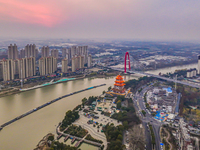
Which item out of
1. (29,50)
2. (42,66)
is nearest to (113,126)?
(42,66)

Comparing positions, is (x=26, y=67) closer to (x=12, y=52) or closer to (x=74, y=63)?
(x=74, y=63)

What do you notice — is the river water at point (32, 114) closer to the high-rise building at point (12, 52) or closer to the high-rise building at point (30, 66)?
the high-rise building at point (30, 66)

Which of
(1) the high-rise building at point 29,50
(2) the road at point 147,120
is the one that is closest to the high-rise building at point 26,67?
(1) the high-rise building at point 29,50

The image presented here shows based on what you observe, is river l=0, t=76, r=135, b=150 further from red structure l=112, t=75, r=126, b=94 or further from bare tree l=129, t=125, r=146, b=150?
bare tree l=129, t=125, r=146, b=150

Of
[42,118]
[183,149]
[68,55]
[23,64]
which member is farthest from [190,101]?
[68,55]

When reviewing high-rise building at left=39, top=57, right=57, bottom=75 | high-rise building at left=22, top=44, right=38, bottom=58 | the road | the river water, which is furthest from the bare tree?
high-rise building at left=22, top=44, right=38, bottom=58

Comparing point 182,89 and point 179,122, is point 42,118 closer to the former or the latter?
point 179,122
